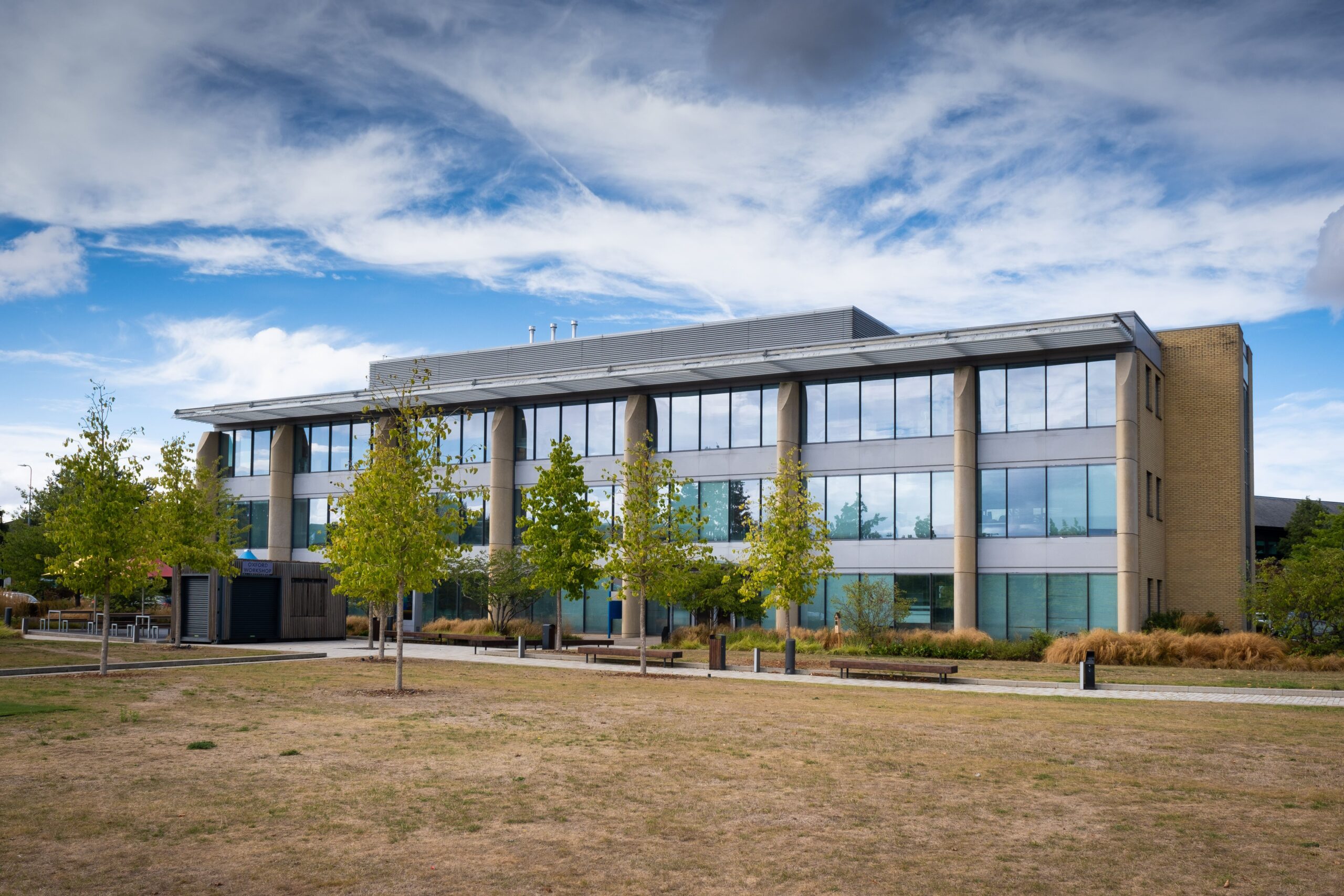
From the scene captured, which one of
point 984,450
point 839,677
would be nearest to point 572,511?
point 839,677

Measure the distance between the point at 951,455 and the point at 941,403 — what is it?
2.12 meters

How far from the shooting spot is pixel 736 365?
44469 mm

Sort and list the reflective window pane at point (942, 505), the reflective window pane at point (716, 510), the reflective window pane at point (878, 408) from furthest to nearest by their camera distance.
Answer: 1. the reflective window pane at point (716, 510)
2. the reflective window pane at point (878, 408)
3. the reflective window pane at point (942, 505)

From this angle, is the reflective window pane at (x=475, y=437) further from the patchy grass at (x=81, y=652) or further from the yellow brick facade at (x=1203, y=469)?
the yellow brick facade at (x=1203, y=469)

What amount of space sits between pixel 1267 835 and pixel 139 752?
11.3 meters

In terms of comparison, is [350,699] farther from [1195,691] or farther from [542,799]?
[1195,691]

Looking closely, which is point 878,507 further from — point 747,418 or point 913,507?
point 747,418

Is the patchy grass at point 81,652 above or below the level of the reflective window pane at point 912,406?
below

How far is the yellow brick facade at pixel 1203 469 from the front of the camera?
41.2 metres

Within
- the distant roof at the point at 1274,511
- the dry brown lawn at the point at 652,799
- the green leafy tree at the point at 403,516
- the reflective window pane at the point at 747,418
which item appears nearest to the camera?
the dry brown lawn at the point at 652,799

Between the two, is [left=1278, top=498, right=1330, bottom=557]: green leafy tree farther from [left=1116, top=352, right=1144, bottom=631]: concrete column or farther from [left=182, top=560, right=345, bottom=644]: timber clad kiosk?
[left=182, top=560, right=345, bottom=644]: timber clad kiosk

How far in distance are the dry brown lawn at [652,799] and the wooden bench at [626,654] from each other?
12.3 meters

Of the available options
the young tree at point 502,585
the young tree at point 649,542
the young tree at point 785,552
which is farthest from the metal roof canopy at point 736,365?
the young tree at point 785,552

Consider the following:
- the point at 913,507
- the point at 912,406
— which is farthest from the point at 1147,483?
the point at 912,406
